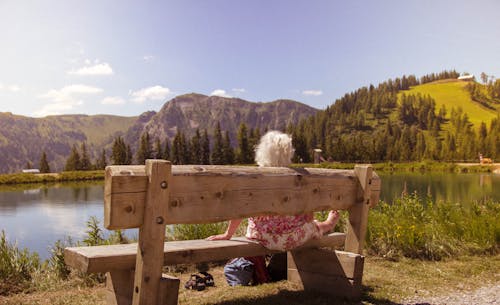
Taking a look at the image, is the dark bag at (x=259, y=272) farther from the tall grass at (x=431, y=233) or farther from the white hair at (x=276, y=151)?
the tall grass at (x=431, y=233)

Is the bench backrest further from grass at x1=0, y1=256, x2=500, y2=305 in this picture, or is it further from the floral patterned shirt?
grass at x1=0, y1=256, x2=500, y2=305

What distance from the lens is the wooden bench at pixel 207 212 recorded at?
9.26 ft

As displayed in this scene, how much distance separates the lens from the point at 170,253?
3.73 m

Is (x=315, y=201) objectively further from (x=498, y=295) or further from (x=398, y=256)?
(x=398, y=256)

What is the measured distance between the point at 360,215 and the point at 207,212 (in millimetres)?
2076

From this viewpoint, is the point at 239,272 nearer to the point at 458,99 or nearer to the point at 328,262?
the point at 328,262

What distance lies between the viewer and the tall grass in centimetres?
709

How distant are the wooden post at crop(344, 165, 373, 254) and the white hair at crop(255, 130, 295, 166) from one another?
806 millimetres

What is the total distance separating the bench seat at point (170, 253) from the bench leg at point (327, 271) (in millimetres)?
191

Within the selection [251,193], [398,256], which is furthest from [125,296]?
[398,256]

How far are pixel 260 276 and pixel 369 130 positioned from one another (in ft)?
Result: 503

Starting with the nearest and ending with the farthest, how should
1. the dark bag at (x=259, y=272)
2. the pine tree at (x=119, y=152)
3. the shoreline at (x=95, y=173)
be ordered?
the dark bag at (x=259, y=272) < the shoreline at (x=95, y=173) < the pine tree at (x=119, y=152)

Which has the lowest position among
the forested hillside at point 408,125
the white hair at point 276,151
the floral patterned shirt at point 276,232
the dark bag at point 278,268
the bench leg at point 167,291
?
the dark bag at point 278,268

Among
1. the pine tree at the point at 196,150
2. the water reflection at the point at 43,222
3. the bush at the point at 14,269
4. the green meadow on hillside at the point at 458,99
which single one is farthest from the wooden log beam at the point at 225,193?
the green meadow on hillside at the point at 458,99
